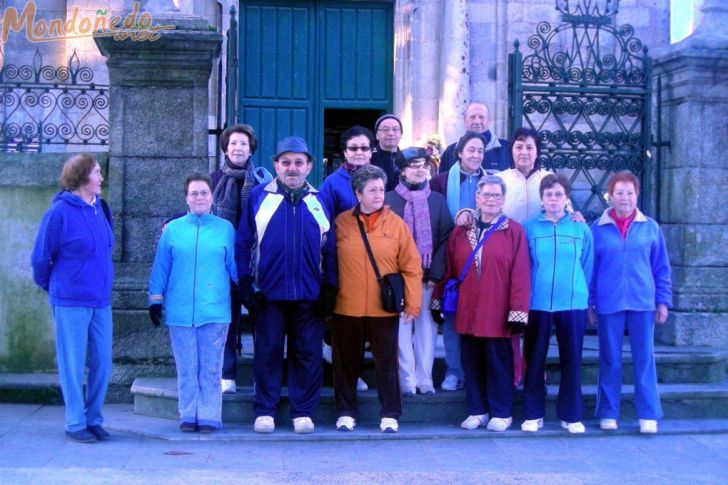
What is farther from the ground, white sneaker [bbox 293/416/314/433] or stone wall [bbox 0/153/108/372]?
stone wall [bbox 0/153/108/372]

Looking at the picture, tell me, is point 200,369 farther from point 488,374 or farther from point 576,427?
point 576,427

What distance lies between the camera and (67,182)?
6855mm

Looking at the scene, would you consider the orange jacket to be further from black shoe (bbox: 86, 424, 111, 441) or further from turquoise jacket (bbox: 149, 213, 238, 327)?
black shoe (bbox: 86, 424, 111, 441)

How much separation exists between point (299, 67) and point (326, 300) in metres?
5.64

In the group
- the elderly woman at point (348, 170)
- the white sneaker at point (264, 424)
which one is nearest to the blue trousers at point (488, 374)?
the elderly woman at point (348, 170)

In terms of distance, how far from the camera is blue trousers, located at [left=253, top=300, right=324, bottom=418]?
23.1 ft

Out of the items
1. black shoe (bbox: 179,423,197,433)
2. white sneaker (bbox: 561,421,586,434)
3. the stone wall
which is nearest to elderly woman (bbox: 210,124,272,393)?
black shoe (bbox: 179,423,197,433)

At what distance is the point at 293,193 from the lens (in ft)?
23.1

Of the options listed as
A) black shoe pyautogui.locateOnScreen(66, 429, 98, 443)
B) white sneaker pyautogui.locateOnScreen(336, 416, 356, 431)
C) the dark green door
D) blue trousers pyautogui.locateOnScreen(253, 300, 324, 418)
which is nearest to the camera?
black shoe pyautogui.locateOnScreen(66, 429, 98, 443)

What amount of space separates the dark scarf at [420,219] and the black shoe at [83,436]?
8.57 feet

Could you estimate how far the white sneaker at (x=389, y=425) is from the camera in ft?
23.2

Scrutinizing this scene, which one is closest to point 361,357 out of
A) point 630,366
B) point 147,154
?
point 630,366

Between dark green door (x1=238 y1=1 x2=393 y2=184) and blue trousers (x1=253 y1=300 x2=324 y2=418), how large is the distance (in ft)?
16.6

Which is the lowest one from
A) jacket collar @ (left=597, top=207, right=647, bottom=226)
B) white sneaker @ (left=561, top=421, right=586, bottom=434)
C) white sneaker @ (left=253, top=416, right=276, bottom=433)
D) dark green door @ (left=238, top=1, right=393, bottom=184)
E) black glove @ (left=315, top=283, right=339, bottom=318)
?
white sneaker @ (left=561, top=421, right=586, bottom=434)
